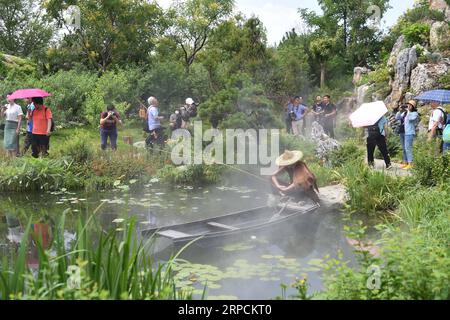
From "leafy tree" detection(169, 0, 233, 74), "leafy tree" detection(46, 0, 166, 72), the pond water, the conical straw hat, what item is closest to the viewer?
the pond water

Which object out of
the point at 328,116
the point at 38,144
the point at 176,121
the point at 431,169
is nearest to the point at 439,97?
the point at 328,116

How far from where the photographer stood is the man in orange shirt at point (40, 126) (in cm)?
1097

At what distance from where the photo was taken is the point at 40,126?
435 inches

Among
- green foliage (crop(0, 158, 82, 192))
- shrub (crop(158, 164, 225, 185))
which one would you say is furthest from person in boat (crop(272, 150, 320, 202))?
green foliage (crop(0, 158, 82, 192))

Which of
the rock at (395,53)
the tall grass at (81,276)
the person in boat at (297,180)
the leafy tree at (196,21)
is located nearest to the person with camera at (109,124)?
the person in boat at (297,180)

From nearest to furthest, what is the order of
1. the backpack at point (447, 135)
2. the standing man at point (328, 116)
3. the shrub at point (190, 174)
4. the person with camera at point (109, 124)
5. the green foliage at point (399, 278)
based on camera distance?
the green foliage at point (399, 278)
the backpack at point (447, 135)
the shrub at point (190, 174)
the person with camera at point (109, 124)
the standing man at point (328, 116)

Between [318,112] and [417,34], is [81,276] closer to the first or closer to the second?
[318,112]

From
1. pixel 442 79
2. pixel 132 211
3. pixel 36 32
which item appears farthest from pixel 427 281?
pixel 36 32

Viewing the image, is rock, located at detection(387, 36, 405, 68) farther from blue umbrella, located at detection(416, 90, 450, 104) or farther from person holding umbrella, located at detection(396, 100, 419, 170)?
person holding umbrella, located at detection(396, 100, 419, 170)

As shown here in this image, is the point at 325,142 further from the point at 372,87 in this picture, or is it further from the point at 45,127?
the point at 372,87

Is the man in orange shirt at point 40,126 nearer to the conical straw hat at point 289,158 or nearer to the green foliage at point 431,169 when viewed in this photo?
the conical straw hat at point 289,158

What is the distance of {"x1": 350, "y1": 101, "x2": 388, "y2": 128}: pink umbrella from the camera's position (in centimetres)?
1050

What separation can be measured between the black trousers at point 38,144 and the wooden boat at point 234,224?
522 centimetres

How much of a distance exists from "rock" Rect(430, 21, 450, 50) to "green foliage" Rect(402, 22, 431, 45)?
429 mm
